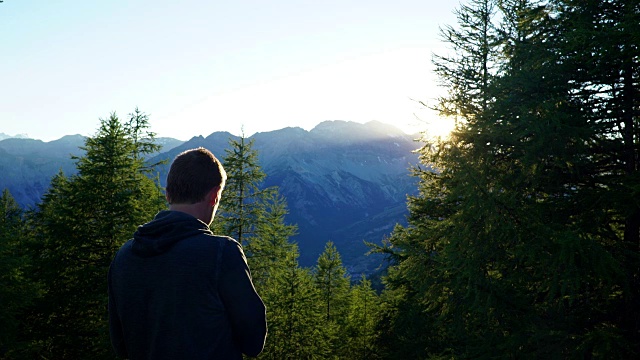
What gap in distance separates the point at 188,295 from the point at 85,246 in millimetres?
13705

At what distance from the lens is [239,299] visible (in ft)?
6.77

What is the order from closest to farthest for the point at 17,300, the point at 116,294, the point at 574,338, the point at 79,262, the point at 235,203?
the point at 116,294 < the point at 574,338 < the point at 17,300 < the point at 79,262 < the point at 235,203

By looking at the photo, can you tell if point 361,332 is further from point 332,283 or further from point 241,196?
point 241,196

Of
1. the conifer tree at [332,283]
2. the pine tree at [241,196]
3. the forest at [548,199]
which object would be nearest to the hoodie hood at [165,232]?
the forest at [548,199]

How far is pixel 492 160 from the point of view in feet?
26.7

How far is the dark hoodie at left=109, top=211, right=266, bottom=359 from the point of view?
204 cm

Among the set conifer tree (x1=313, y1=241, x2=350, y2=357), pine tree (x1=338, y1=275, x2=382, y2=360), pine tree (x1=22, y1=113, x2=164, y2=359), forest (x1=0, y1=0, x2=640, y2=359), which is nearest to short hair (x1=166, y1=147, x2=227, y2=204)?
forest (x1=0, y1=0, x2=640, y2=359)

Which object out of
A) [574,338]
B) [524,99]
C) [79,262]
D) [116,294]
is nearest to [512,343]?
[574,338]

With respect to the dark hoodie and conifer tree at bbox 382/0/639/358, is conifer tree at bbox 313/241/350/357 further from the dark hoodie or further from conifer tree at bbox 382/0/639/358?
the dark hoodie

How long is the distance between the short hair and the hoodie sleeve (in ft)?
1.17

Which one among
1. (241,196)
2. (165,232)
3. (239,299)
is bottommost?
(241,196)

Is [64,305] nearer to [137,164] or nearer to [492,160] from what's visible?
[137,164]

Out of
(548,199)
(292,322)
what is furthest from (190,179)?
(292,322)

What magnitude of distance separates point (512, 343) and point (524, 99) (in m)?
4.22
